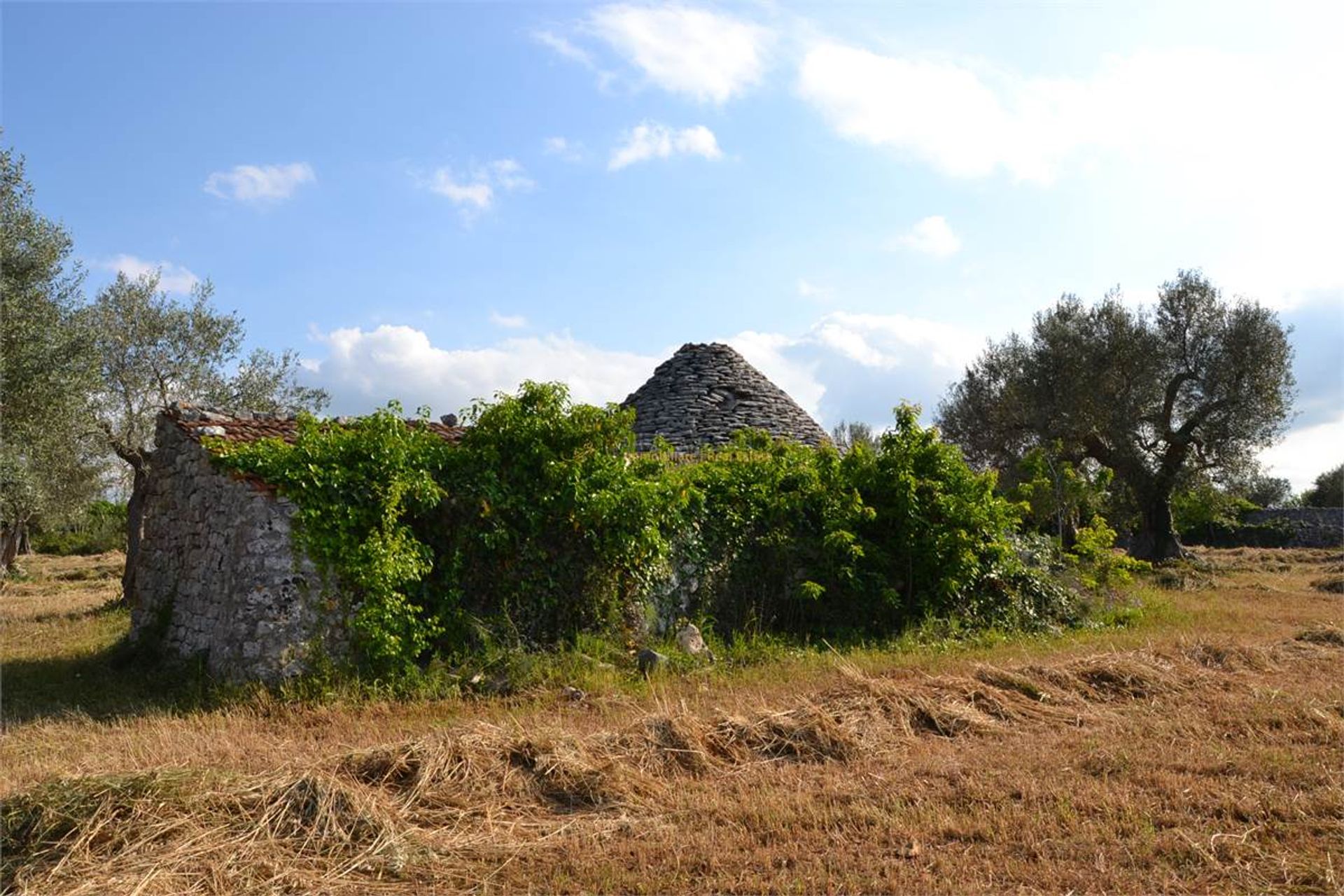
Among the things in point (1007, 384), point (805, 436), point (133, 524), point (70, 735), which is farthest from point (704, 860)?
point (1007, 384)

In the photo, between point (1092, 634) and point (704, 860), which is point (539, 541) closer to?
point (704, 860)

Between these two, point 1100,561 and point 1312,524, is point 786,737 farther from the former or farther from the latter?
point 1312,524

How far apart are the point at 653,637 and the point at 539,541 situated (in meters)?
1.79

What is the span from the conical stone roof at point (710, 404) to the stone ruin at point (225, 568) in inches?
207

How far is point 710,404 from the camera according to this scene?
17906mm

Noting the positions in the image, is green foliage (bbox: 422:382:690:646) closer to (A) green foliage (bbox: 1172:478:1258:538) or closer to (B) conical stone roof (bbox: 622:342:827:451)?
(B) conical stone roof (bbox: 622:342:827:451)

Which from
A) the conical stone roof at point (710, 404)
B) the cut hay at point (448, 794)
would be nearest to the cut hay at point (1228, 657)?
the cut hay at point (448, 794)

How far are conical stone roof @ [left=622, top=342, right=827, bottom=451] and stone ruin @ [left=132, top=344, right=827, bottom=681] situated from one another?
526 cm

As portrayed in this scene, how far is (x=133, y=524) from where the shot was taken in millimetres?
18703

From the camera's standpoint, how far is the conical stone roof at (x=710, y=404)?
17.3 metres

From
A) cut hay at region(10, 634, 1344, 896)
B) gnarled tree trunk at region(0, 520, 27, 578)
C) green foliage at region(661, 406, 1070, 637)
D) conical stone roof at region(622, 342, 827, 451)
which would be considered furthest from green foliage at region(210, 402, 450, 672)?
gnarled tree trunk at region(0, 520, 27, 578)

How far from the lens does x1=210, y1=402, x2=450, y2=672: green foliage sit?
9.08 m

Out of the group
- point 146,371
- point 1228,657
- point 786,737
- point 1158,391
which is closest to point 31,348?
point 146,371

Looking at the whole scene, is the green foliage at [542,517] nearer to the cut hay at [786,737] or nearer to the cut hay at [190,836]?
the cut hay at [786,737]
